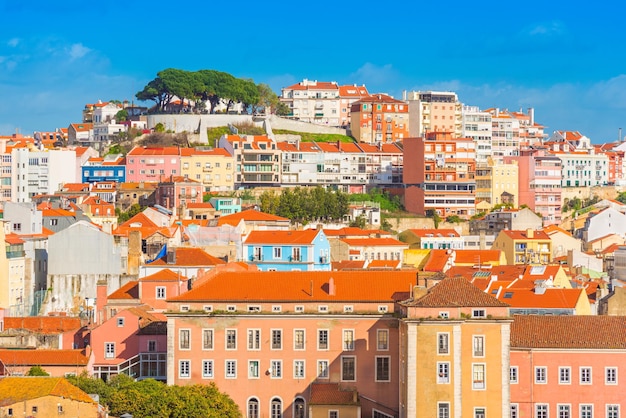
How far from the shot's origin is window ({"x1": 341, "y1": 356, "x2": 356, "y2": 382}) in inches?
2196

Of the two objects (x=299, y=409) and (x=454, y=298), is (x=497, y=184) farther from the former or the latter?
(x=454, y=298)

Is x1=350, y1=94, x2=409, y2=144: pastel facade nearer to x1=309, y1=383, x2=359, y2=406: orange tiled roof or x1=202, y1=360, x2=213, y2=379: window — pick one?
x1=202, y1=360, x2=213, y2=379: window

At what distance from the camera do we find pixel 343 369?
55938mm

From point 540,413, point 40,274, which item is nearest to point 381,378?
point 540,413

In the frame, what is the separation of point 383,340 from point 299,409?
3.90 m

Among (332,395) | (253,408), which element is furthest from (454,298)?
(253,408)

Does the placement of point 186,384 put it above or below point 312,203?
below

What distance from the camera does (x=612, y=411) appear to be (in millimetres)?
53781

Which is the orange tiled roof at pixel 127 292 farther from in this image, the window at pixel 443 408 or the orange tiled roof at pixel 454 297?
the window at pixel 443 408

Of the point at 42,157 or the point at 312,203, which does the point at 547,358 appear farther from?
the point at 42,157

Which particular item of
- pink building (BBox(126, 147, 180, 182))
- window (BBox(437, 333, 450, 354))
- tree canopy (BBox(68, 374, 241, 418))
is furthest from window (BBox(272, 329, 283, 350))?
pink building (BBox(126, 147, 180, 182))

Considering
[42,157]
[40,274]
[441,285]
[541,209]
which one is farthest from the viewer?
[541,209]

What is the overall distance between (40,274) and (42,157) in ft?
140

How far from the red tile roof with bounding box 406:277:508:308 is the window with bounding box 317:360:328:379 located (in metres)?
4.71
